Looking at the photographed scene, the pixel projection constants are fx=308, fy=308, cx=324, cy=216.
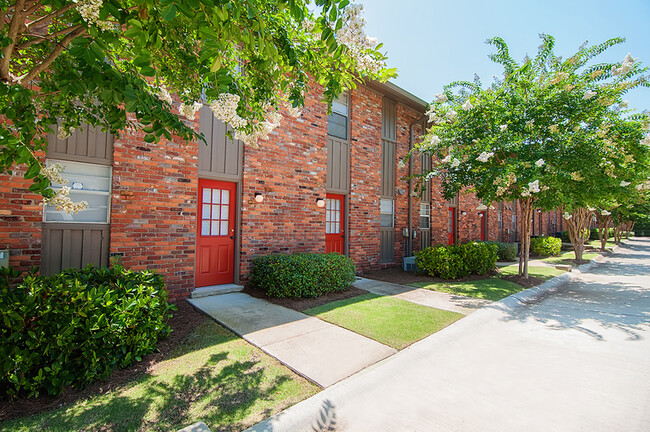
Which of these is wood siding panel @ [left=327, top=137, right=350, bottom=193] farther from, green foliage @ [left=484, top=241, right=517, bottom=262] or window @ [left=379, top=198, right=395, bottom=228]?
green foliage @ [left=484, top=241, right=517, bottom=262]

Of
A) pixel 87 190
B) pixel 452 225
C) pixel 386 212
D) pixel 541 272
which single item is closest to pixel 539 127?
pixel 386 212

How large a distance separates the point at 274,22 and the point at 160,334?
3.86 m

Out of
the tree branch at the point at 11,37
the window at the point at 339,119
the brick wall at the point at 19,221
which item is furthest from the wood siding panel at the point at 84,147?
the window at the point at 339,119

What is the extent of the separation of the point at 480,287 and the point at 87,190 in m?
8.43

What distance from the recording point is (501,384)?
319 cm

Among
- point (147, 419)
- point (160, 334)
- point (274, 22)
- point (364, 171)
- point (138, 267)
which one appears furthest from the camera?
point (364, 171)

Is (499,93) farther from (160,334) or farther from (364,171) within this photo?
(160,334)

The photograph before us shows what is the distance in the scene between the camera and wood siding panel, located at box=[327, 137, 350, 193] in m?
8.51

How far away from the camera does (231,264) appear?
21.5ft

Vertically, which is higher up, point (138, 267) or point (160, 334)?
point (138, 267)

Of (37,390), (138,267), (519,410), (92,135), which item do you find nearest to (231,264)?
(138,267)

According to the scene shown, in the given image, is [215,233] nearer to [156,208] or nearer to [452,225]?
[156,208]

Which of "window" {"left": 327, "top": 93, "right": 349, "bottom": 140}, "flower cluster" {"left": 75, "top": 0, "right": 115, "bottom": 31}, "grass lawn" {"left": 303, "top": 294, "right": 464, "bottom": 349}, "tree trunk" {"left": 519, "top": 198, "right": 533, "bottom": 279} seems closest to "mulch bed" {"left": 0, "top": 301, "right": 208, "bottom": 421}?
"grass lawn" {"left": 303, "top": 294, "right": 464, "bottom": 349}

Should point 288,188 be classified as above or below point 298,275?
above
